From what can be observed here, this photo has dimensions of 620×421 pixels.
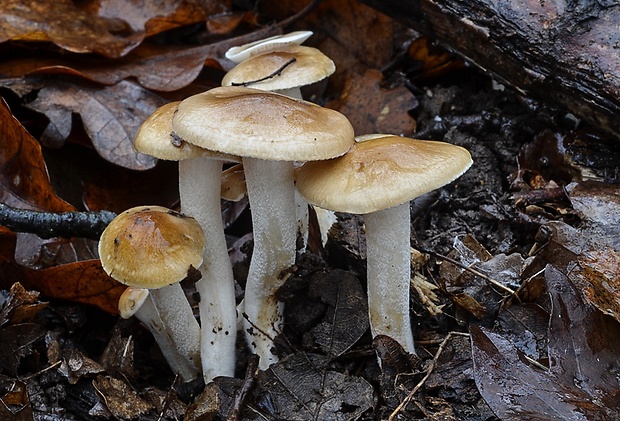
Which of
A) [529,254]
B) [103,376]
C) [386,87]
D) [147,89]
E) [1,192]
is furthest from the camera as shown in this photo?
[386,87]

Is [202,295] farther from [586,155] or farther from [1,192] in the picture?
[586,155]

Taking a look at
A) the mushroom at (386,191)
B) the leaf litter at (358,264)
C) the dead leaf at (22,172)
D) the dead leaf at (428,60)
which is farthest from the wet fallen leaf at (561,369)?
the dead leaf at (22,172)

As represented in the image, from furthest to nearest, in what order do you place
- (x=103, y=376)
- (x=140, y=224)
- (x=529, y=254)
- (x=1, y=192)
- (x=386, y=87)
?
(x=386, y=87), (x=1, y=192), (x=529, y=254), (x=103, y=376), (x=140, y=224)

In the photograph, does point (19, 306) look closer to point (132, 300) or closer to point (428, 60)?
point (132, 300)

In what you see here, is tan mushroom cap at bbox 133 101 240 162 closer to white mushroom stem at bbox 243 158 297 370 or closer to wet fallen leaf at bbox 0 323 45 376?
white mushroom stem at bbox 243 158 297 370

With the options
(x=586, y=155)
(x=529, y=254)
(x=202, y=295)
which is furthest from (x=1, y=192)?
(x=586, y=155)

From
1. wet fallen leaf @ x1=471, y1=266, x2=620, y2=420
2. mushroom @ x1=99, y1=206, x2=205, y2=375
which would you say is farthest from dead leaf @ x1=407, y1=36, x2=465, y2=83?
mushroom @ x1=99, y1=206, x2=205, y2=375
